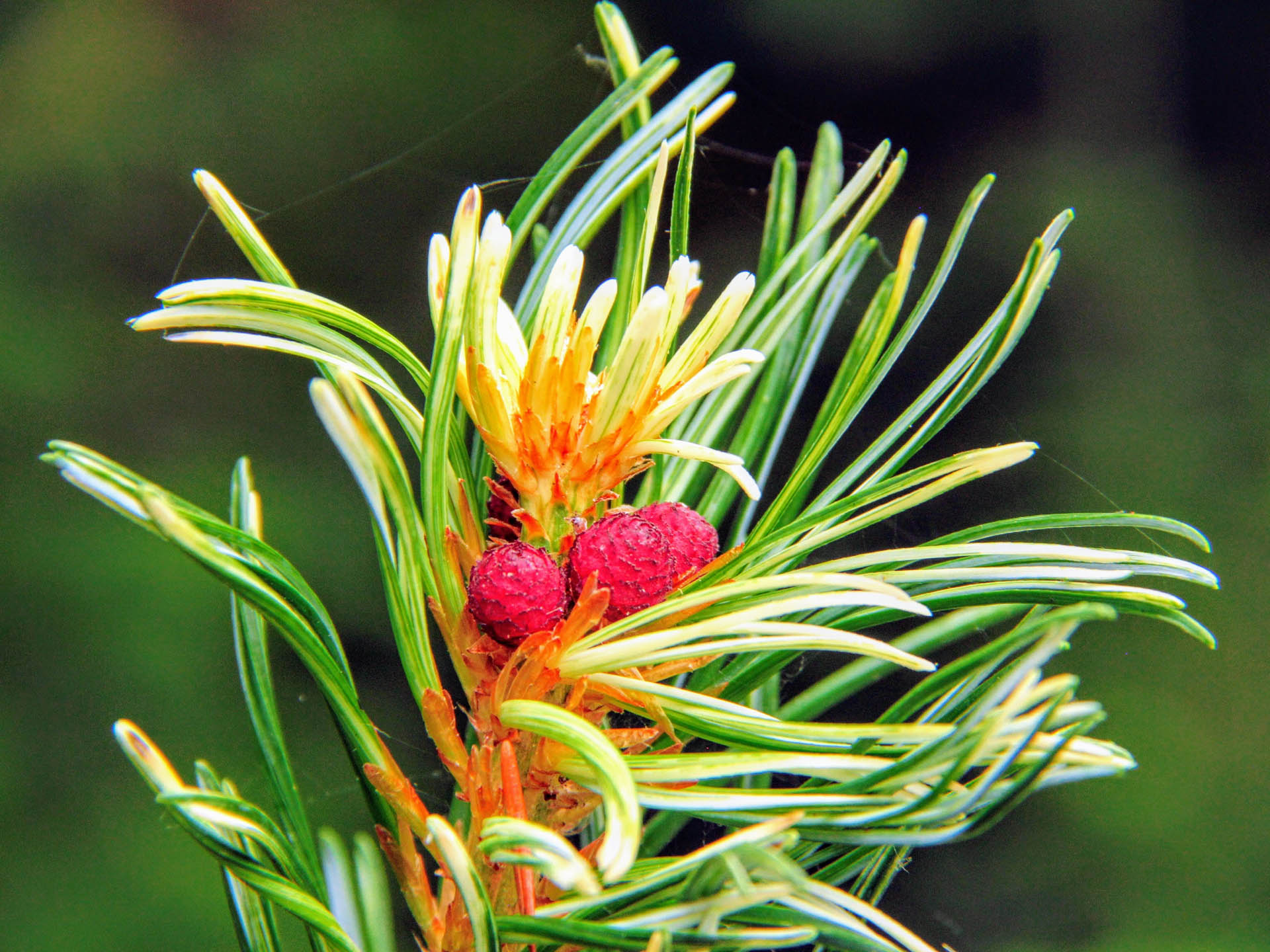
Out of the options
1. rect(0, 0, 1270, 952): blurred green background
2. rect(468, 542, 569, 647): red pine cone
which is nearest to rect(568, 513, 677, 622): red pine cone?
rect(468, 542, 569, 647): red pine cone

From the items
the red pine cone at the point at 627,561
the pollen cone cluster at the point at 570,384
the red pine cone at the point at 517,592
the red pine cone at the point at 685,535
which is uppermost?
the pollen cone cluster at the point at 570,384

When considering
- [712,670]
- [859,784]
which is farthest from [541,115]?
[859,784]

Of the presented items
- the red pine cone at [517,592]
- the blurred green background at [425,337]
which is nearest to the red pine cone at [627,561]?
the red pine cone at [517,592]

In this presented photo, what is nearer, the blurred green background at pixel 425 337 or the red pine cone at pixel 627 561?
the red pine cone at pixel 627 561

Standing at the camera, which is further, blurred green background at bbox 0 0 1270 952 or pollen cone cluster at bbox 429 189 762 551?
blurred green background at bbox 0 0 1270 952

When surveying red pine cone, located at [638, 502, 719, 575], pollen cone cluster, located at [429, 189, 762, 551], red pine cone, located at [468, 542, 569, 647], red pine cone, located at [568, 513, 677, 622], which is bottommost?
red pine cone, located at [468, 542, 569, 647]

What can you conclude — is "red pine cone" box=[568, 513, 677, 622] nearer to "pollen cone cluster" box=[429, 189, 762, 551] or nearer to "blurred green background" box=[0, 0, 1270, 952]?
"pollen cone cluster" box=[429, 189, 762, 551]

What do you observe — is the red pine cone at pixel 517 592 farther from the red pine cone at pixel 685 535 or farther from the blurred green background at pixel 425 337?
the blurred green background at pixel 425 337

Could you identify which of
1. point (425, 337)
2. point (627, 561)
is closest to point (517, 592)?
point (627, 561)
